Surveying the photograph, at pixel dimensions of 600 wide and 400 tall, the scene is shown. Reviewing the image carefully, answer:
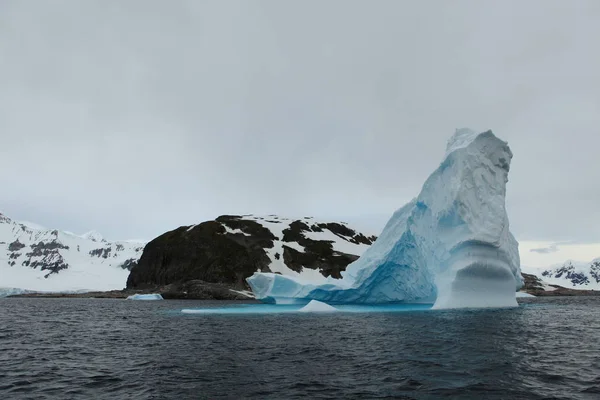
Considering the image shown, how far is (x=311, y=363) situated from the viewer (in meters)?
16.7

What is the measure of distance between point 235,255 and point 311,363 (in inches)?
4112

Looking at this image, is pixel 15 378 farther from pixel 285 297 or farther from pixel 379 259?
pixel 285 297

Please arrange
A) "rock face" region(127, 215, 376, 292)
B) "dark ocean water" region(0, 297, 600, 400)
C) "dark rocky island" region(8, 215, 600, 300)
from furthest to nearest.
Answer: "rock face" region(127, 215, 376, 292)
"dark rocky island" region(8, 215, 600, 300)
"dark ocean water" region(0, 297, 600, 400)

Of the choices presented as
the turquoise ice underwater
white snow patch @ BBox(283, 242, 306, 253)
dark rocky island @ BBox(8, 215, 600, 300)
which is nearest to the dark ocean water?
the turquoise ice underwater

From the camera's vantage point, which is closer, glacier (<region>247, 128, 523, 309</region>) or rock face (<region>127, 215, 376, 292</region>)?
glacier (<region>247, 128, 523, 309</region>)

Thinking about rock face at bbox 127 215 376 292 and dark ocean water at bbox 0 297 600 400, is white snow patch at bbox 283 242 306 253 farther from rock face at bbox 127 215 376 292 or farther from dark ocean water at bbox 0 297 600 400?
dark ocean water at bbox 0 297 600 400

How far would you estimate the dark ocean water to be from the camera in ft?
41.2

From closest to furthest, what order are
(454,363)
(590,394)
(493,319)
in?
(590,394) < (454,363) < (493,319)

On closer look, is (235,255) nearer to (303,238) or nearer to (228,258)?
(228,258)

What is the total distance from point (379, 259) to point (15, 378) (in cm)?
4100

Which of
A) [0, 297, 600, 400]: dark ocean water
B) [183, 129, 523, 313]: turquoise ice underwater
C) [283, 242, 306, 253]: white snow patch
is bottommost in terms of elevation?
[0, 297, 600, 400]: dark ocean water

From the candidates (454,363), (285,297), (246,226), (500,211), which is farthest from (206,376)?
(246,226)

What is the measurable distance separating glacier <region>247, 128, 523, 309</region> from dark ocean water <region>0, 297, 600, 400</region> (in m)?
13.8

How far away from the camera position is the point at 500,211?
42719 mm
